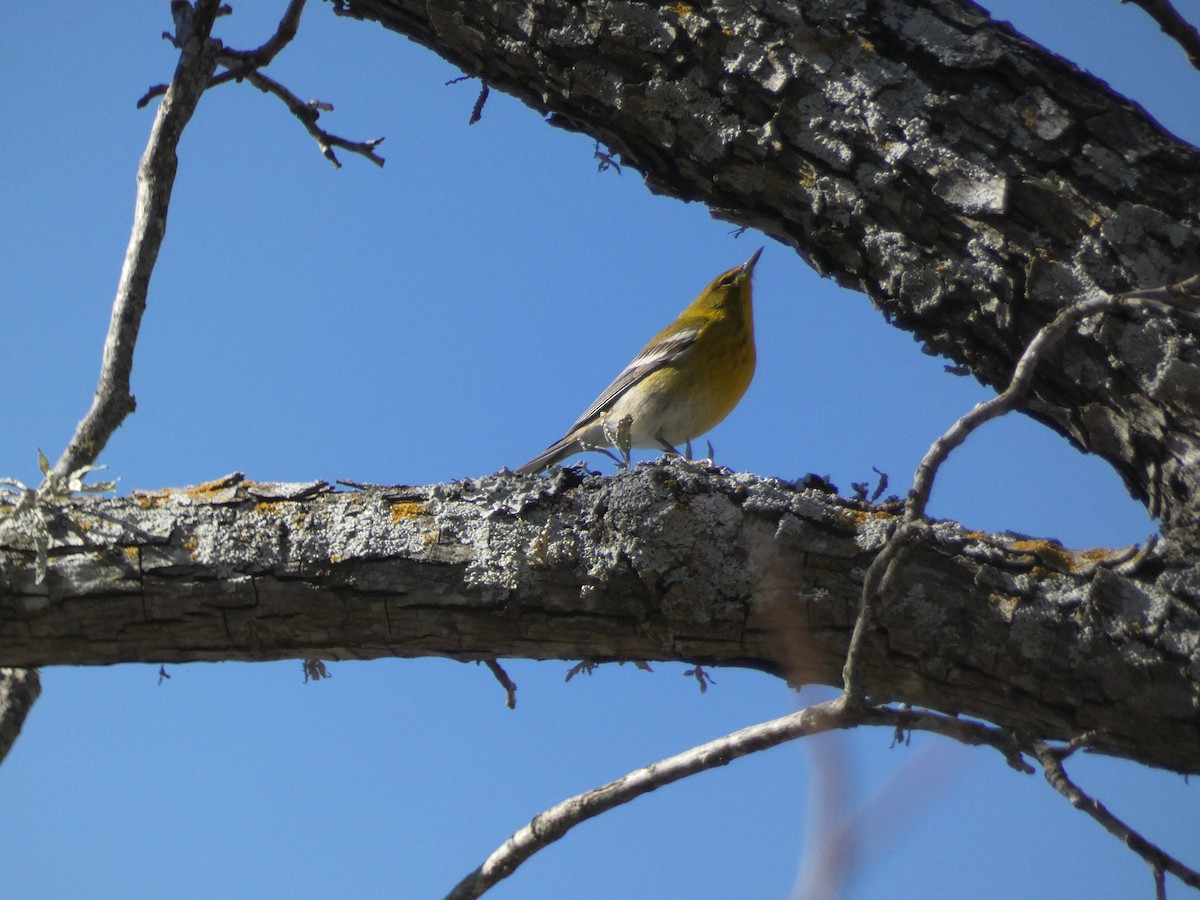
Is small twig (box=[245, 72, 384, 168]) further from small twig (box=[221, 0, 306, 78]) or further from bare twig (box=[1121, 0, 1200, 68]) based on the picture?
bare twig (box=[1121, 0, 1200, 68])

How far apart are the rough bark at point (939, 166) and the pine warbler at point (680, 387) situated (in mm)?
4076

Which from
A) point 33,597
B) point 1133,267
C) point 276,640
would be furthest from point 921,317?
point 33,597

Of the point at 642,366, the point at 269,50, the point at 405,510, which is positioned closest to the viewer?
the point at 405,510

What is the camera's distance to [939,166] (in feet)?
10.2

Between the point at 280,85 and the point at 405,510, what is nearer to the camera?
the point at 405,510

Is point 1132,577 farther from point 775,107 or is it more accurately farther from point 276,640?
point 276,640

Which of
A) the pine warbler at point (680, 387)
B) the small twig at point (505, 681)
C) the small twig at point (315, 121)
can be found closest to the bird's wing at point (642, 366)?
the pine warbler at point (680, 387)

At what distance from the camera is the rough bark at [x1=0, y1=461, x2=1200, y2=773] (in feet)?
8.89

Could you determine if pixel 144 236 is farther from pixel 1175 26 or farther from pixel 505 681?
pixel 1175 26

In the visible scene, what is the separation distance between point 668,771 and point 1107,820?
951 millimetres

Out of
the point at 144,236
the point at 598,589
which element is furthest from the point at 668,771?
the point at 144,236

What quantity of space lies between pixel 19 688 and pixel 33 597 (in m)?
0.57

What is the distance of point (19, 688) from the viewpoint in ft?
10.9

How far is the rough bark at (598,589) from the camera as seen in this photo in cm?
271
